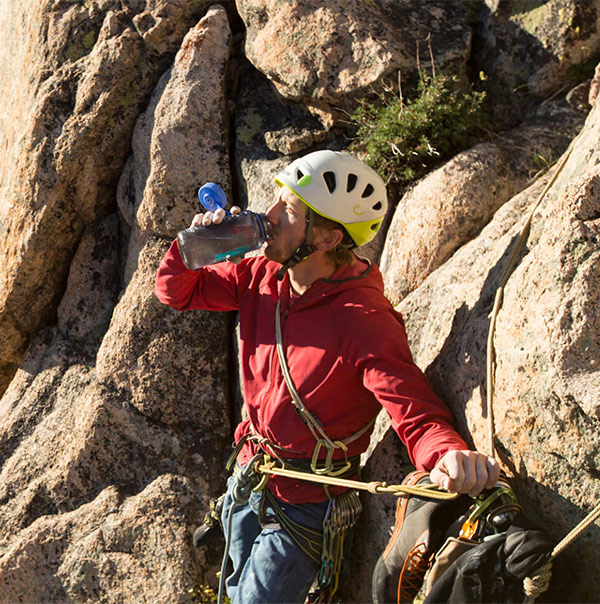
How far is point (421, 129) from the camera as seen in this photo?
21.2 feet

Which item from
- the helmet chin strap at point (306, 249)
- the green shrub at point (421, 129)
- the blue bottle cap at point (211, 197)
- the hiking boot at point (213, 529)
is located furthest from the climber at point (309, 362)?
the green shrub at point (421, 129)

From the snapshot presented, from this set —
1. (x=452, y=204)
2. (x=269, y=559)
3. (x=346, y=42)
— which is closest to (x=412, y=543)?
(x=269, y=559)

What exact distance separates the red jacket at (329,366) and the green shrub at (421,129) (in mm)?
1749

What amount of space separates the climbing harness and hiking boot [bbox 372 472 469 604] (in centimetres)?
51

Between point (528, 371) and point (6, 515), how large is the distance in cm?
516

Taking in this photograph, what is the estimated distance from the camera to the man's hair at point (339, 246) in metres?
4.89

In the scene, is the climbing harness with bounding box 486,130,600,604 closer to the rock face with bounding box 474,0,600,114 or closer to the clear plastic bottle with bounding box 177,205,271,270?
the clear plastic bottle with bounding box 177,205,271,270

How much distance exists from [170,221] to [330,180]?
2604 mm

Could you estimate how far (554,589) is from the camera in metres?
3.81

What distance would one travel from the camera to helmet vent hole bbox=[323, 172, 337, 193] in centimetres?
484

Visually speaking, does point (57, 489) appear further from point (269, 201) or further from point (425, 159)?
point (425, 159)

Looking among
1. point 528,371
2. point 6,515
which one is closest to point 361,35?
point 528,371

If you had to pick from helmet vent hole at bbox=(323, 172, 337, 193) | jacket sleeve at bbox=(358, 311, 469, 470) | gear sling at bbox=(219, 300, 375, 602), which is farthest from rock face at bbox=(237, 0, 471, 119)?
jacket sleeve at bbox=(358, 311, 469, 470)

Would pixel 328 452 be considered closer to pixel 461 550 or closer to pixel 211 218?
pixel 461 550
